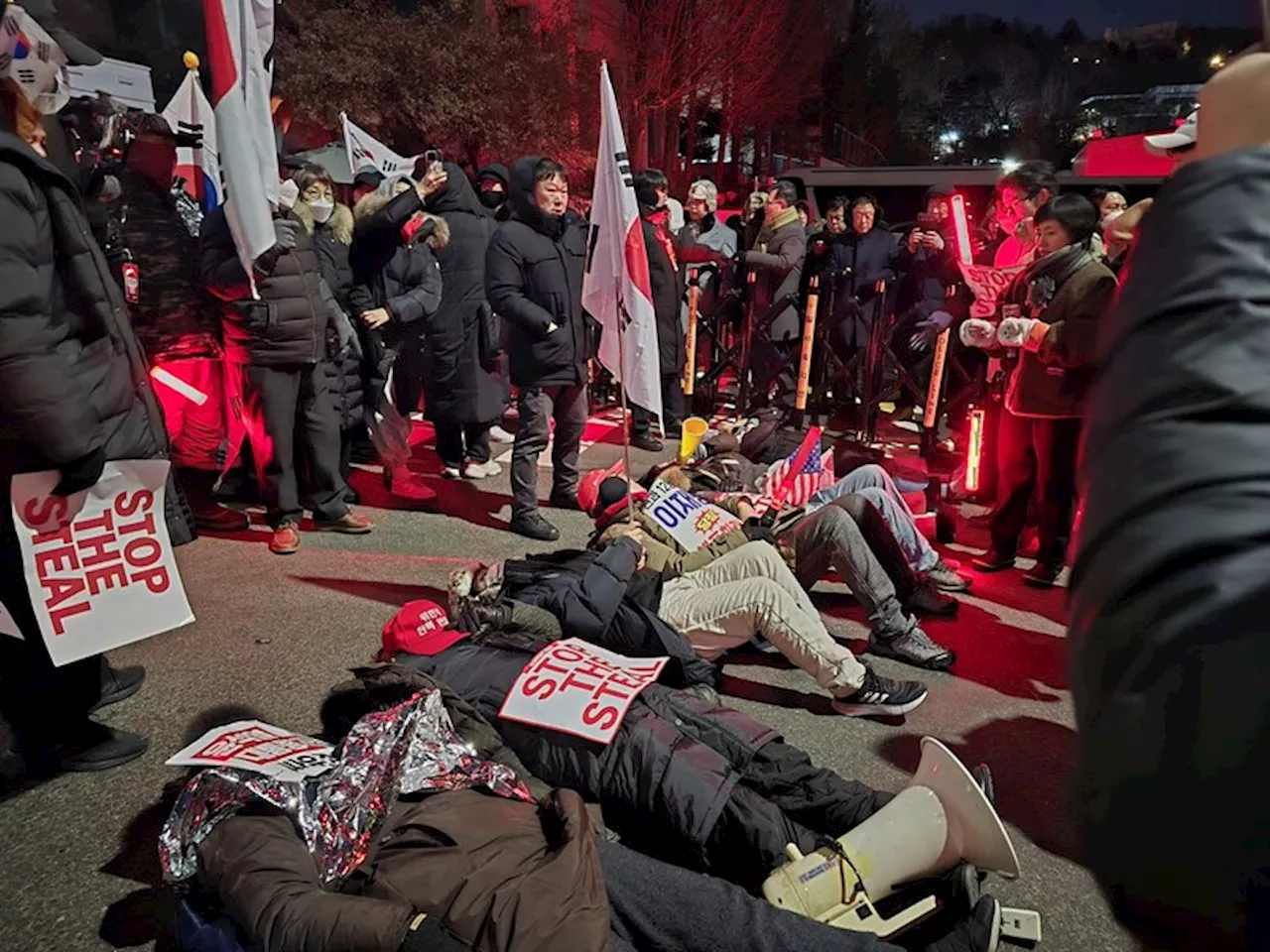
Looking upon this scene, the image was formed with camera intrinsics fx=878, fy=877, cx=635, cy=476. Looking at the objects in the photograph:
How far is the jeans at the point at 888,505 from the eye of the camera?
403cm

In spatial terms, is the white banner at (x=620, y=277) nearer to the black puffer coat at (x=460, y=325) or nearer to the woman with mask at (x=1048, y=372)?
the woman with mask at (x=1048, y=372)

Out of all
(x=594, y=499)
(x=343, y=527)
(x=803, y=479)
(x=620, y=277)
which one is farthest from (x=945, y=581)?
(x=343, y=527)

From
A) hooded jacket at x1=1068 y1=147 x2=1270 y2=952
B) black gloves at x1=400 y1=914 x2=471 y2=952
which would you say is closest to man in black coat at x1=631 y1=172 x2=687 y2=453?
black gloves at x1=400 y1=914 x2=471 y2=952

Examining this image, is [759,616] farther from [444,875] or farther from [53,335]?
[53,335]

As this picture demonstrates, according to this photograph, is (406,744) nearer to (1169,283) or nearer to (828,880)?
(828,880)

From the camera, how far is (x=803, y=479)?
4766 millimetres

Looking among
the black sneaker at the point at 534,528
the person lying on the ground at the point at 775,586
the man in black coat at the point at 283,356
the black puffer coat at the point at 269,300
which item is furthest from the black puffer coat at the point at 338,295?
the person lying on the ground at the point at 775,586

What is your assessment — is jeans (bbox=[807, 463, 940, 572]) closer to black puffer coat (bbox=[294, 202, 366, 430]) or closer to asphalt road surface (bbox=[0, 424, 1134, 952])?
asphalt road surface (bbox=[0, 424, 1134, 952])

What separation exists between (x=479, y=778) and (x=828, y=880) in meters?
0.90

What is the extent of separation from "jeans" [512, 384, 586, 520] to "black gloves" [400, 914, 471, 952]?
3720 mm

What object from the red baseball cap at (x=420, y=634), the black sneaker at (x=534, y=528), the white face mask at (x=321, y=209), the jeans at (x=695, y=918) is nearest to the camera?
the jeans at (x=695, y=918)

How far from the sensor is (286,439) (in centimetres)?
486

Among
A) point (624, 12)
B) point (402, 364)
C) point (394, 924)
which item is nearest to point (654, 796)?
point (394, 924)

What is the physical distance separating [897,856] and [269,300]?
3910 millimetres
